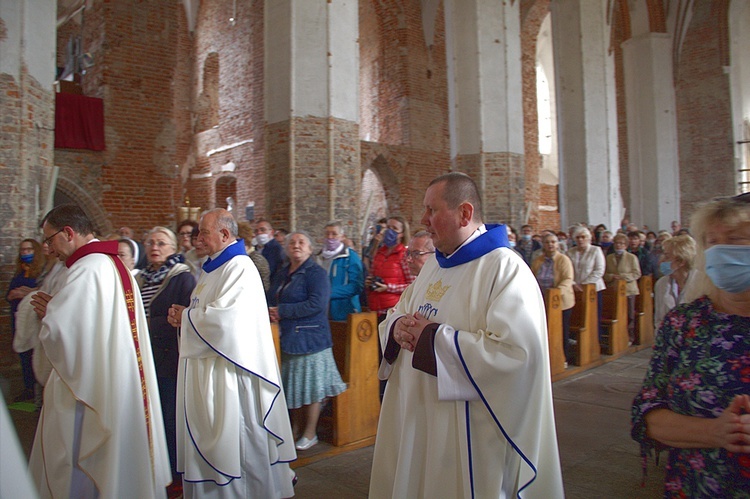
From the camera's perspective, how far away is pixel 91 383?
8.62 feet

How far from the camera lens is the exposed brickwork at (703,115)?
18359 millimetres

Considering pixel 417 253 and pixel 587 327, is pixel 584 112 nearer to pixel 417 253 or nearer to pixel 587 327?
pixel 587 327

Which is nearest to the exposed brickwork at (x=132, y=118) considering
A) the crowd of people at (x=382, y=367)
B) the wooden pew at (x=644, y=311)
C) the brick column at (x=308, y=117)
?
the brick column at (x=308, y=117)

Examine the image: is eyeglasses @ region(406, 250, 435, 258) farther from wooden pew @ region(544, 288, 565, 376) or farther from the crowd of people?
wooden pew @ region(544, 288, 565, 376)

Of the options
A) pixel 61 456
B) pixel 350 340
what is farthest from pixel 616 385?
pixel 61 456

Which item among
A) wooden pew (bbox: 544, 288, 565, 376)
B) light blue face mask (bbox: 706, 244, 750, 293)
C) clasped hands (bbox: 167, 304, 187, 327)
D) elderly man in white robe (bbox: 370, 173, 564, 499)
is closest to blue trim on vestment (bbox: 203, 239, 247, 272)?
clasped hands (bbox: 167, 304, 187, 327)

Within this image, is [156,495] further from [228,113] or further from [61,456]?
[228,113]

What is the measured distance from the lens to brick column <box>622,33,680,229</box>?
15.9 m

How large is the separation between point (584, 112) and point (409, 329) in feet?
39.5

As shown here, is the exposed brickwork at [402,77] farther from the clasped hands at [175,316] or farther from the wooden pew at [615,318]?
the clasped hands at [175,316]

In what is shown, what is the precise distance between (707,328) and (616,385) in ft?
16.3

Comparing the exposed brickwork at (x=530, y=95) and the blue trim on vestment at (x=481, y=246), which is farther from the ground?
the exposed brickwork at (x=530, y=95)

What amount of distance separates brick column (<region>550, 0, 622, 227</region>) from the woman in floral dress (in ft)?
37.3

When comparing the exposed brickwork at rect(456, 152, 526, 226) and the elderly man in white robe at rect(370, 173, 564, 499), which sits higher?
the exposed brickwork at rect(456, 152, 526, 226)
